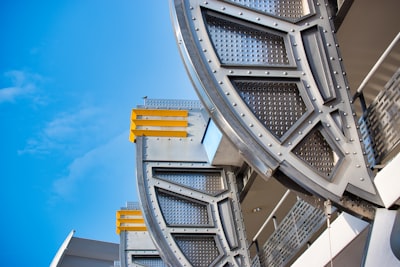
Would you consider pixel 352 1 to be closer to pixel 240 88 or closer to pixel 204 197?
pixel 240 88

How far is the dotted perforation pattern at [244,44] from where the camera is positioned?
21.1ft

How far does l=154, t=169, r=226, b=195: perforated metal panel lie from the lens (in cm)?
1123

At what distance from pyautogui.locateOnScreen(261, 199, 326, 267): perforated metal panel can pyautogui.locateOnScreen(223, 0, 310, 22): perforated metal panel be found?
8.34 feet

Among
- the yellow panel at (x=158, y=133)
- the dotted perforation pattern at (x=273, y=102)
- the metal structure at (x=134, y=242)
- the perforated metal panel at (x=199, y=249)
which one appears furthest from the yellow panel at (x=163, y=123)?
the metal structure at (x=134, y=242)

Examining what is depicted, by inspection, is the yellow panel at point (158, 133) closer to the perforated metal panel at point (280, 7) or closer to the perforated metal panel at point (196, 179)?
the perforated metal panel at point (196, 179)

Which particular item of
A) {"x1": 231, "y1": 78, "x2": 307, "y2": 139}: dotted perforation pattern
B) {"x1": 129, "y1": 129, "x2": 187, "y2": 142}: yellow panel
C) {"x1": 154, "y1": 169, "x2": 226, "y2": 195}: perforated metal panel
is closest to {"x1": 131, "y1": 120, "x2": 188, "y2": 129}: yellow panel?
{"x1": 129, "y1": 129, "x2": 187, "y2": 142}: yellow panel

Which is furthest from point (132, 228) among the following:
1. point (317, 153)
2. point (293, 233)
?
point (317, 153)

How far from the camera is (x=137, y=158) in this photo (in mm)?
11375

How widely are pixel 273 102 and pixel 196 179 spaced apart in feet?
17.2

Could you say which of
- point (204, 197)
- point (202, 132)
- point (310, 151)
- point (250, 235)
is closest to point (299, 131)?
point (310, 151)

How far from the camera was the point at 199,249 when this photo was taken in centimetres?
1079

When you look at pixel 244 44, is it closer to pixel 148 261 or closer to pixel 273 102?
pixel 273 102

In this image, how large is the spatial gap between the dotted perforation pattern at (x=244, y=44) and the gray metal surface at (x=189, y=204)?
490 cm

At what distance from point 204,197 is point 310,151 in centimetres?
520
